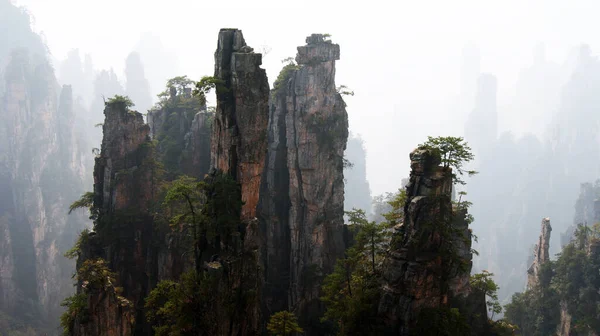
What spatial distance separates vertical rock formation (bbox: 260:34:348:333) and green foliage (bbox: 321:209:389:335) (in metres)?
9.89

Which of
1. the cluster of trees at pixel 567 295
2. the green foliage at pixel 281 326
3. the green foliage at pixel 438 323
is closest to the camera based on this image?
the green foliage at pixel 438 323

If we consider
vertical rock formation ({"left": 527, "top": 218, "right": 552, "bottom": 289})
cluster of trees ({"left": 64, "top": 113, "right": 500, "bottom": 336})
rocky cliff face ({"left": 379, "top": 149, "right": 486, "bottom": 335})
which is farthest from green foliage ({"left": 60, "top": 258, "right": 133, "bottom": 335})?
vertical rock formation ({"left": 527, "top": 218, "right": 552, "bottom": 289})

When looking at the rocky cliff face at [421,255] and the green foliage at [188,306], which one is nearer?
the rocky cliff face at [421,255]

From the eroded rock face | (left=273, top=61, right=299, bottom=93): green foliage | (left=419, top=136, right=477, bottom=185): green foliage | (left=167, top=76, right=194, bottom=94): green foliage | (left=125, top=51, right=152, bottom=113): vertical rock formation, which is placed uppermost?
Answer: (left=125, top=51, right=152, bottom=113): vertical rock formation

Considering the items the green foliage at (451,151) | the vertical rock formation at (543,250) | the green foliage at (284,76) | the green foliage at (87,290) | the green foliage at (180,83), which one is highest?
the green foliage at (180,83)

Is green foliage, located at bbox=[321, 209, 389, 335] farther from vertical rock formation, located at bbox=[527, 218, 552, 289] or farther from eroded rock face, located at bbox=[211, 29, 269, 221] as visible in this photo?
vertical rock formation, located at bbox=[527, 218, 552, 289]

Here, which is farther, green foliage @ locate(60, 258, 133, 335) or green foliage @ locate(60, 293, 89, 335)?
green foliage @ locate(60, 258, 133, 335)

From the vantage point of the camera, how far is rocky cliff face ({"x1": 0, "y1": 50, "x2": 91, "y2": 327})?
193 ft

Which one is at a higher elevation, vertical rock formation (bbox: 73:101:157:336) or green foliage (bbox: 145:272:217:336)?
vertical rock formation (bbox: 73:101:157:336)

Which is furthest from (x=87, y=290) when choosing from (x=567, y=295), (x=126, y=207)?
(x=567, y=295)

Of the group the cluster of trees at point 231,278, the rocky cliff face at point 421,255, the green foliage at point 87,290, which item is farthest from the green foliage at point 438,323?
the green foliage at point 87,290

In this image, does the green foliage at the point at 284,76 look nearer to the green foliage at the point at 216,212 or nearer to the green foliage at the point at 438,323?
the green foliage at the point at 216,212

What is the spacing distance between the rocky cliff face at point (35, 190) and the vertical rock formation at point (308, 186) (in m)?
35.9

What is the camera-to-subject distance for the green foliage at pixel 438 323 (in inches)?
775
